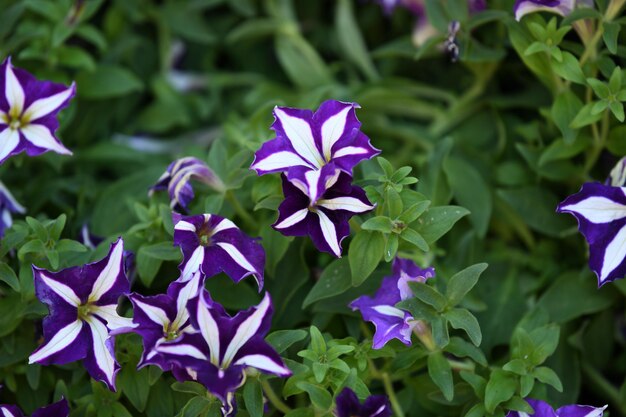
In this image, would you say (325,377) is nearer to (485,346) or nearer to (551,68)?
(485,346)

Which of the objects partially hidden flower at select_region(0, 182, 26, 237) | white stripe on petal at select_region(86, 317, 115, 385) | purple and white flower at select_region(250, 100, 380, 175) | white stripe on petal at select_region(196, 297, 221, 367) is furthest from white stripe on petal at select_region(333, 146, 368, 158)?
partially hidden flower at select_region(0, 182, 26, 237)

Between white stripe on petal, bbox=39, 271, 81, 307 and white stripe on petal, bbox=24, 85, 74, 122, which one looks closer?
white stripe on petal, bbox=39, 271, 81, 307

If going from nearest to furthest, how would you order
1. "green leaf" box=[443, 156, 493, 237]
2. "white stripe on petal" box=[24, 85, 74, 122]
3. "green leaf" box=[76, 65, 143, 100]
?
1. "white stripe on petal" box=[24, 85, 74, 122]
2. "green leaf" box=[443, 156, 493, 237]
3. "green leaf" box=[76, 65, 143, 100]

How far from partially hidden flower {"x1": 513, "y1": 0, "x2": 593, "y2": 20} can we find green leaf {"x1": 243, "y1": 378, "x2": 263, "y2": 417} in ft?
1.78

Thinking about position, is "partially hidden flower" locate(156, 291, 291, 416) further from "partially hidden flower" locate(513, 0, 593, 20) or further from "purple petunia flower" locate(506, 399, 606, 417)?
"partially hidden flower" locate(513, 0, 593, 20)

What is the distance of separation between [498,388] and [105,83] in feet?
2.47

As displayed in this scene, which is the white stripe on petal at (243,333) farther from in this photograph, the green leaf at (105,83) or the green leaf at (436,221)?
the green leaf at (105,83)

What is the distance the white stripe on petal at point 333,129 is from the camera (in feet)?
2.70

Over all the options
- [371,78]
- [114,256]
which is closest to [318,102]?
[371,78]

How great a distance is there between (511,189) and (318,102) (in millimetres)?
296

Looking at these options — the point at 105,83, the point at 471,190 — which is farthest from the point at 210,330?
the point at 105,83

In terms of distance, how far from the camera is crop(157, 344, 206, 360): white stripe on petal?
73cm

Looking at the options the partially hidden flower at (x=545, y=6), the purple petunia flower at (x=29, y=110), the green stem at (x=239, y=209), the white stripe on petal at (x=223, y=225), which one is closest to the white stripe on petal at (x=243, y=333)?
the white stripe on petal at (x=223, y=225)

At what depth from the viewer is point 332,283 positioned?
2.91ft
